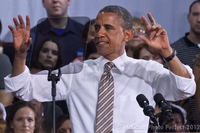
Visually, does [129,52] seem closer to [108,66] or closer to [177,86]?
[108,66]

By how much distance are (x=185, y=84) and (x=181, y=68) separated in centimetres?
9

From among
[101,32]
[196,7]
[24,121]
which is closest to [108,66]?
[101,32]

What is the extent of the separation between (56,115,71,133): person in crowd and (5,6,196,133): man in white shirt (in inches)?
6.7

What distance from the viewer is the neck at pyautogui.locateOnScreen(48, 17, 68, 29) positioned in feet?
5.56

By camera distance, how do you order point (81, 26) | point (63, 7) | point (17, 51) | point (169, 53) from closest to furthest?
point (169, 53) < point (17, 51) < point (81, 26) < point (63, 7)

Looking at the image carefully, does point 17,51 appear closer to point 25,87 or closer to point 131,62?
point 25,87

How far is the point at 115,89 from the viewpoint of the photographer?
1.70 meters

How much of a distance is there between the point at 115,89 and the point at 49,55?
440mm

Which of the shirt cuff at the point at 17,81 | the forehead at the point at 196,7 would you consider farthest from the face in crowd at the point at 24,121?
the forehead at the point at 196,7

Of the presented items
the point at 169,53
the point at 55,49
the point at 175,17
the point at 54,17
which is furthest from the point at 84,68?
the point at 175,17

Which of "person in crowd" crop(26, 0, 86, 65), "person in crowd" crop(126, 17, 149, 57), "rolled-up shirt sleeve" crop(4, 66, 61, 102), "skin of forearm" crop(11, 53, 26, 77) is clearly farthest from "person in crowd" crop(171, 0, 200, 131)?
"skin of forearm" crop(11, 53, 26, 77)

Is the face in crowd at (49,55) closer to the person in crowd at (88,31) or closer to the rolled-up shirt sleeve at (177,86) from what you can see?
the person in crowd at (88,31)

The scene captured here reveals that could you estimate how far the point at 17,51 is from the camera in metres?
1.59

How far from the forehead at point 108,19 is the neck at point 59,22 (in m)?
0.20
